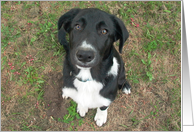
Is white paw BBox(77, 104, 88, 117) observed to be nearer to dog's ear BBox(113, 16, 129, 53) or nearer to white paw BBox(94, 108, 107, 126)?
white paw BBox(94, 108, 107, 126)

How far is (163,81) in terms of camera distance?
4137 mm

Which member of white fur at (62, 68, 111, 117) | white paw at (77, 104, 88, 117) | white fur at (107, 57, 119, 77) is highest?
white fur at (107, 57, 119, 77)

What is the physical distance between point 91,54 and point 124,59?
7.97 ft

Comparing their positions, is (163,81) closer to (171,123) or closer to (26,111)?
(171,123)

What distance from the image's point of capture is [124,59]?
4223mm

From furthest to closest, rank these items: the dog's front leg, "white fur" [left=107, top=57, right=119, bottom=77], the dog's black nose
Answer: the dog's front leg, "white fur" [left=107, top=57, right=119, bottom=77], the dog's black nose

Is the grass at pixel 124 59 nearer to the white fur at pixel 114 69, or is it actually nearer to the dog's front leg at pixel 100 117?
the dog's front leg at pixel 100 117

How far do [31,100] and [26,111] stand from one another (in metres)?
0.28

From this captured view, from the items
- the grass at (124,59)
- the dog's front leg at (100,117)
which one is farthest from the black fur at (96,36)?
the grass at (124,59)

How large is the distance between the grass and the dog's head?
1.91 m

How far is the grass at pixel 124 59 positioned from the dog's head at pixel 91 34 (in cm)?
191

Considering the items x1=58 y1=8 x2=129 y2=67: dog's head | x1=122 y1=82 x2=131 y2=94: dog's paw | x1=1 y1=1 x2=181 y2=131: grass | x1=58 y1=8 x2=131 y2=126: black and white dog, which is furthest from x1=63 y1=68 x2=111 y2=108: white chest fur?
x1=122 y1=82 x2=131 y2=94: dog's paw

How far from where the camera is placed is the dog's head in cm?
198

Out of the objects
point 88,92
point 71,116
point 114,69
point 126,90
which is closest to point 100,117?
point 71,116
